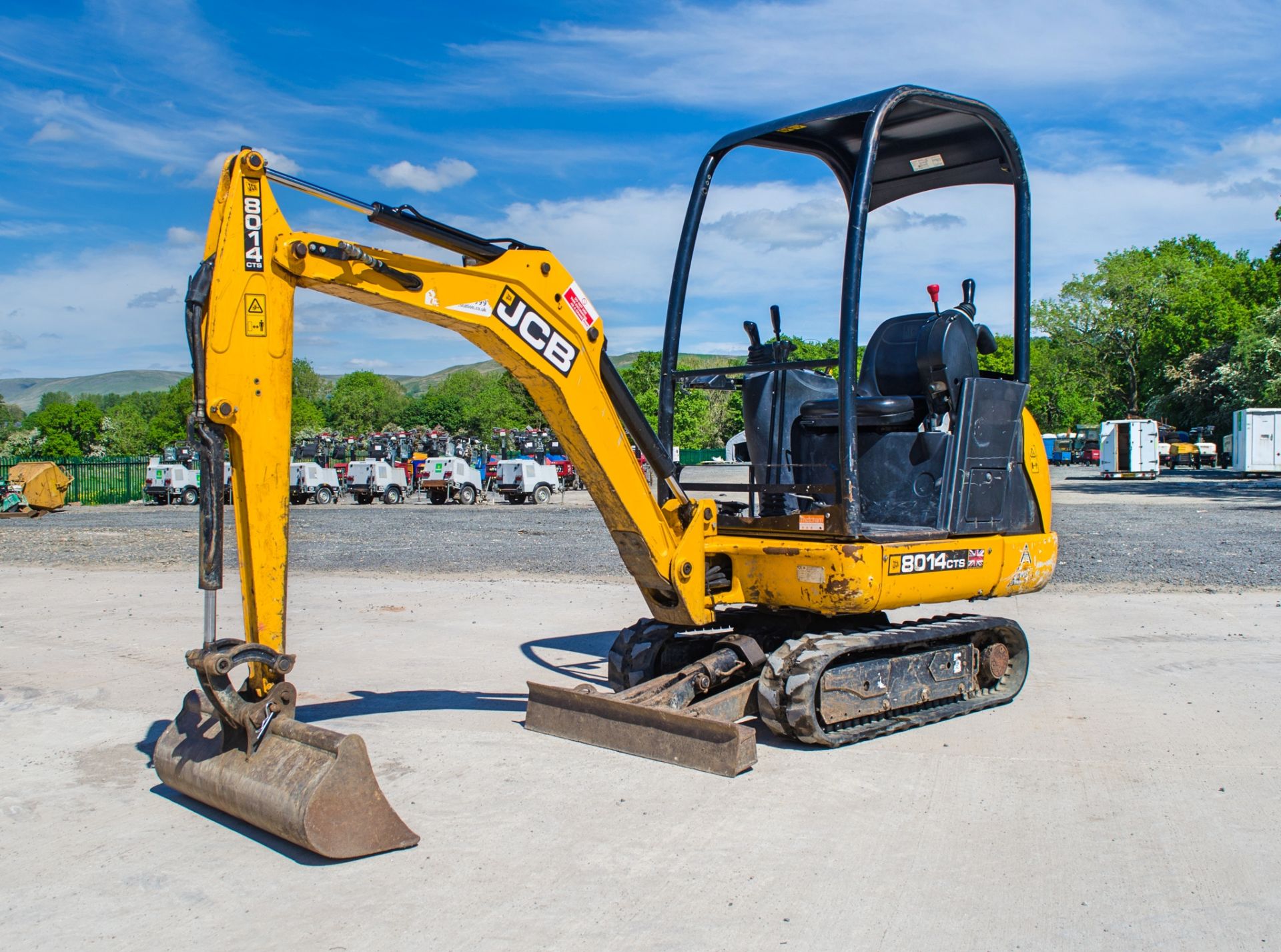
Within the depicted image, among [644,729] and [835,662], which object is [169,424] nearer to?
[644,729]

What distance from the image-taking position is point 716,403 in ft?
28.8

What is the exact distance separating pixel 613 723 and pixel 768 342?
2817 millimetres

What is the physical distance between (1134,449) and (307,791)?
47.8 metres

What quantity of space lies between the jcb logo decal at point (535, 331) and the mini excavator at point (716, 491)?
1 cm

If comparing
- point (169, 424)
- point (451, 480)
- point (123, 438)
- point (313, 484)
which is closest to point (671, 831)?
point (451, 480)

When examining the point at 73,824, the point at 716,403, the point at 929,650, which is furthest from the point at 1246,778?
the point at 73,824

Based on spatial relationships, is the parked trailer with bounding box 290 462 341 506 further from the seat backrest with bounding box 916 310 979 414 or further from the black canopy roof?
the seat backrest with bounding box 916 310 979 414

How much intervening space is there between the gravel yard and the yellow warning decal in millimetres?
10715

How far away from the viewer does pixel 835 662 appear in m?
6.35

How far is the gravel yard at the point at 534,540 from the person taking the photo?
51.4 ft

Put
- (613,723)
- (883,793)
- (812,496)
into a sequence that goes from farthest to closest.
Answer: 1. (812,496)
2. (613,723)
3. (883,793)

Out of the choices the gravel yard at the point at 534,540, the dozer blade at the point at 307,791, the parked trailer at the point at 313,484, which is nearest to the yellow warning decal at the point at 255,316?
the dozer blade at the point at 307,791

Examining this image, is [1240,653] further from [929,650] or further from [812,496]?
Result: [812,496]

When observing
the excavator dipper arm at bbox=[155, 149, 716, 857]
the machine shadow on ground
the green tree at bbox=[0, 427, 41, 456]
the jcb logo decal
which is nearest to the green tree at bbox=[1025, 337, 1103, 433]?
the green tree at bbox=[0, 427, 41, 456]
